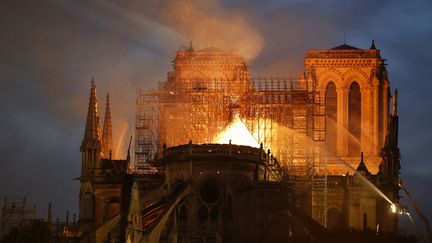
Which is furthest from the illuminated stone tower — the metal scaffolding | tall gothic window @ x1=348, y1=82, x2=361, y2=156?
the metal scaffolding

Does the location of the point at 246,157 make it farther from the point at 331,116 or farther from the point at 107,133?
the point at 331,116

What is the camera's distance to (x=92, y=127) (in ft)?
272

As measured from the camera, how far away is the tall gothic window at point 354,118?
95.1 m

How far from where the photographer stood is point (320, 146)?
292ft

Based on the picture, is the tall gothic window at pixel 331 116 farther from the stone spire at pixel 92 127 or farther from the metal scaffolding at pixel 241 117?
the stone spire at pixel 92 127

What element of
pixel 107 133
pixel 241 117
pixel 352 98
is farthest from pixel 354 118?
pixel 107 133

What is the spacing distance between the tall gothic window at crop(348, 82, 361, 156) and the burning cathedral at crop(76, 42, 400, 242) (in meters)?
0.11

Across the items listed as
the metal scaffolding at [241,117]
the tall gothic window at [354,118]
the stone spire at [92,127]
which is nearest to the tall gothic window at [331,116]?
the tall gothic window at [354,118]

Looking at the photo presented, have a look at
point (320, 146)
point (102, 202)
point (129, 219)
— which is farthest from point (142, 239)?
point (320, 146)

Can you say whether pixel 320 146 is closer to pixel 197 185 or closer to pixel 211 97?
pixel 211 97

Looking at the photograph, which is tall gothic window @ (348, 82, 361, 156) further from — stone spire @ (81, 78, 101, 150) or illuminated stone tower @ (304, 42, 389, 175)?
stone spire @ (81, 78, 101, 150)

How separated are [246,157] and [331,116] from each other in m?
21.0

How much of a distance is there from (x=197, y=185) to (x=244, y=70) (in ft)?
66.3

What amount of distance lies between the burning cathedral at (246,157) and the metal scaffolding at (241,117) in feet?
0.33
